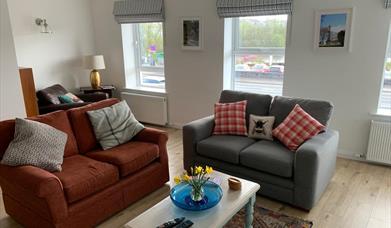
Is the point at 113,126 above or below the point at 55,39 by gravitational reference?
below

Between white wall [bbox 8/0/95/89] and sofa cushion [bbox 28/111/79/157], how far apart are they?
7.91 ft

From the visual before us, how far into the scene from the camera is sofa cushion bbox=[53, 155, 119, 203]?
2.22 metres

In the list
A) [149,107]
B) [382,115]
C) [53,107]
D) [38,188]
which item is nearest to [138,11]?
[149,107]

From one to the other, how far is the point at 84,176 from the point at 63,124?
0.67m

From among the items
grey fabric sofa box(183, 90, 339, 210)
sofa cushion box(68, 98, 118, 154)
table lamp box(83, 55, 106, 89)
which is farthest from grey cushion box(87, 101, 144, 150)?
table lamp box(83, 55, 106, 89)

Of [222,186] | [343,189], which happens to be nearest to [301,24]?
[343,189]

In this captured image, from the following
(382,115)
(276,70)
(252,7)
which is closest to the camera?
(382,115)

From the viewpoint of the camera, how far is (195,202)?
1934 millimetres

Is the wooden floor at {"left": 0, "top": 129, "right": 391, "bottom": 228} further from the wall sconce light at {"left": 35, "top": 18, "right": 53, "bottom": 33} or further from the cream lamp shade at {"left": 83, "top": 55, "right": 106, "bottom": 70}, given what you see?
the wall sconce light at {"left": 35, "top": 18, "right": 53, "bottom": 33}

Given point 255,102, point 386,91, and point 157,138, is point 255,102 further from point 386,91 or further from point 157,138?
point 386,91

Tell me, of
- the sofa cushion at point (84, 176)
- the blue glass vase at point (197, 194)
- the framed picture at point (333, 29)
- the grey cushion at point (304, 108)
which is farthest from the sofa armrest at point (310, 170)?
the sofa cushion at point (84, 176)

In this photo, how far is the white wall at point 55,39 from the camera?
4.52m

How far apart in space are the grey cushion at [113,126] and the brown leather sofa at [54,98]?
1.51 meters

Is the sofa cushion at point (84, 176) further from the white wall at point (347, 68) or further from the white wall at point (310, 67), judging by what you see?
the white wall at point (347, 68)
